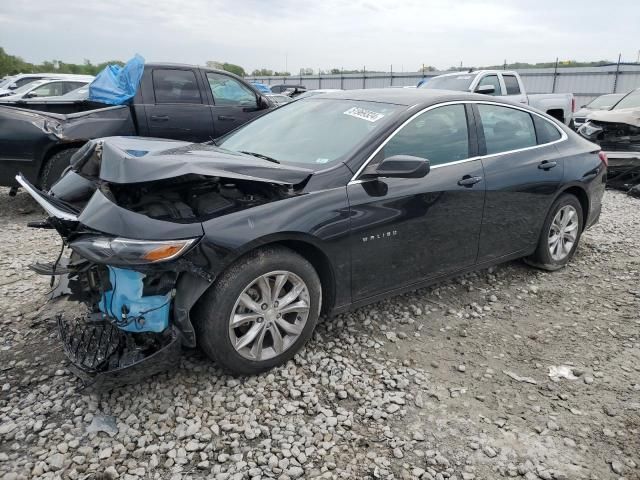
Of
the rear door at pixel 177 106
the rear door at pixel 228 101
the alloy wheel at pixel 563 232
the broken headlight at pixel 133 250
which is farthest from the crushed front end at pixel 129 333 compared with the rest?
the rear door at pixel 228 101

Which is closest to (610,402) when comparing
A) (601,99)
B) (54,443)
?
(54,443)

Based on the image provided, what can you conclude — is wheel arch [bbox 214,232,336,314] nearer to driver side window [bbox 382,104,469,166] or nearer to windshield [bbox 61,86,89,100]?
driver side window [bbox 382,104,469,166]

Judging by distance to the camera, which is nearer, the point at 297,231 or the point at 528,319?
the point at 297,231

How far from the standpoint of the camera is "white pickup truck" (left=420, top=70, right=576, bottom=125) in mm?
11125

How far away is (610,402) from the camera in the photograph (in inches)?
111

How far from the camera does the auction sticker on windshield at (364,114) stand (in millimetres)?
3400

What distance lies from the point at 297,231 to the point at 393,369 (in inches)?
41.3

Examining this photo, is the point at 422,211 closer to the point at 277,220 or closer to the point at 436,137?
the point at 436,137

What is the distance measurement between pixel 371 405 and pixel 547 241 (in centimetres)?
260

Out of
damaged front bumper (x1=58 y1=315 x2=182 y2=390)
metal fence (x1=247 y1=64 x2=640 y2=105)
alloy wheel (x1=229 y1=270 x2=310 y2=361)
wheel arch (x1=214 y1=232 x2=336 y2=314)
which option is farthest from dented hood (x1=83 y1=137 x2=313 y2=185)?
metal fence (x1=247 y1=64 x2=640 y2=105)

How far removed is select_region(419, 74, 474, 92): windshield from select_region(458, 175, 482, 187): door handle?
817cm

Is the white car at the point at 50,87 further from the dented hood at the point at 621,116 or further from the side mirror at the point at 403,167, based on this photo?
the side mirror at the point at 403,167

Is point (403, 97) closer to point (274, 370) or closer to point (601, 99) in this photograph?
point (274, 370)

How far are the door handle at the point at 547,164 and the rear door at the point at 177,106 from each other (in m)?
4.66
